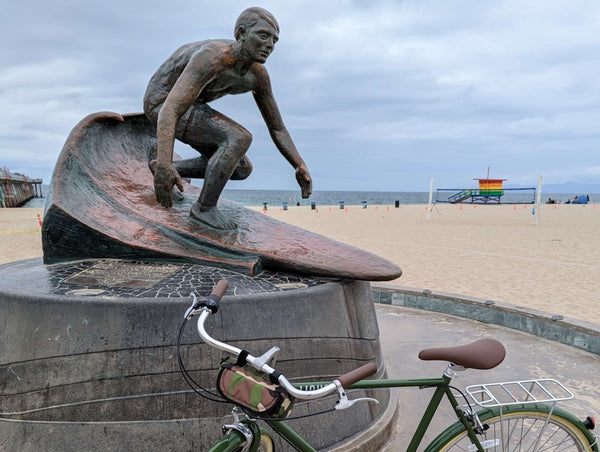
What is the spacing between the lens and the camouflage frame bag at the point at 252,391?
1414 mm

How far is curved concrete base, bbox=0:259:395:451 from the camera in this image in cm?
243

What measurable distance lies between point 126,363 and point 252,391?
132cm

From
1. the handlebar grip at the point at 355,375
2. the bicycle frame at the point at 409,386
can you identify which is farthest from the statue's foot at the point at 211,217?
the handlebar grip at the point at 355,375

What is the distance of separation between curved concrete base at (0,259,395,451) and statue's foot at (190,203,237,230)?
3.14 feet

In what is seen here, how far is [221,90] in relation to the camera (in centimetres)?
350

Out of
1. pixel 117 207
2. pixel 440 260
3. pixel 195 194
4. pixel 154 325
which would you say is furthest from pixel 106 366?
pixel 440 260

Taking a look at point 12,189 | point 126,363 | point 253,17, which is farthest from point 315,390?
point 12,189

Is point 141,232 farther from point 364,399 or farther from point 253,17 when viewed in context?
point 364,399

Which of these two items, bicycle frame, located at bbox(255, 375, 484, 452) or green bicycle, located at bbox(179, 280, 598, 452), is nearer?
green bicycle, located at bbox(179, 280, 598, 452)

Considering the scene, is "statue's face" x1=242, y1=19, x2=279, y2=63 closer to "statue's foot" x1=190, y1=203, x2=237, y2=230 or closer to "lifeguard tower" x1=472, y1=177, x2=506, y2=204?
"statue's foot" x1=190, y1=203, x2=237, y2=230

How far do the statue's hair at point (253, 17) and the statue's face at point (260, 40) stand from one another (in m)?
0.02

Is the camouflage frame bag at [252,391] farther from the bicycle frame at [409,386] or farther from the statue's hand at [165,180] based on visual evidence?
the statue's hand at [165,180]

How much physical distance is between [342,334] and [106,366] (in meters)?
1.39

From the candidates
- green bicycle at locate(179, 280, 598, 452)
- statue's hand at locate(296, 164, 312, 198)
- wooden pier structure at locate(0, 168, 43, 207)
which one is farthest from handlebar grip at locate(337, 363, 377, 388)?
wooden pier structure at locate(0, 168, 43, 207)
